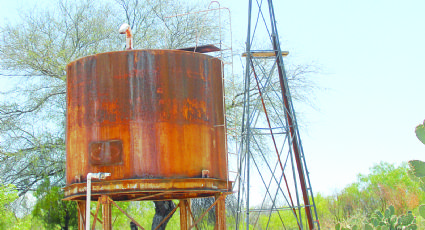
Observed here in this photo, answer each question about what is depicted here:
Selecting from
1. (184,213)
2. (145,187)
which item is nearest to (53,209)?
(184,213)

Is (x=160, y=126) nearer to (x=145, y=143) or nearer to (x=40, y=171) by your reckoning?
(x=145, y=143)

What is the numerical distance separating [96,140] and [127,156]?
1.12 meters

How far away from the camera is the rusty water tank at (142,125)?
16.2m

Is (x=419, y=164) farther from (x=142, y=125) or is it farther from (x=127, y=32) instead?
(x=127, y=32)

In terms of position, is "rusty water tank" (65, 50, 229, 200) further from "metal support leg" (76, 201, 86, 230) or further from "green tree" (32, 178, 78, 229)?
"green tree" (32, 178, 78, 229)

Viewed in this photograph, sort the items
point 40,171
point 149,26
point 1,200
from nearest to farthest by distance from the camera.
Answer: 1. point 1,200
2. point 40,171
3. point 149,26

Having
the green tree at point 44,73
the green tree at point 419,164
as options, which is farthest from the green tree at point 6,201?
the green tree at point 419,164

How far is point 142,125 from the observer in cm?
1641

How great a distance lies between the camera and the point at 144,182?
1599cm

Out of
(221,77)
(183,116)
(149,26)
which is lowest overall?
(183,116)

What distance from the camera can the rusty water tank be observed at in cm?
1623

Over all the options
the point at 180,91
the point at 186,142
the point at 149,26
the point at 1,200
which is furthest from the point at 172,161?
the point at 149,26

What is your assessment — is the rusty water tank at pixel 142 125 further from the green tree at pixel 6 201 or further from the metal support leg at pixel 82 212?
the green tree at pixel 6 201

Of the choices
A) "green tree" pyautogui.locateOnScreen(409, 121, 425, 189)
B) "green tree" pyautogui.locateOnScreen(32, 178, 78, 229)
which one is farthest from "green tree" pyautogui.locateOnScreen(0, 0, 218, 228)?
"green tree" pyautogui.locateOnScreen(409, 121, 425, 189)
